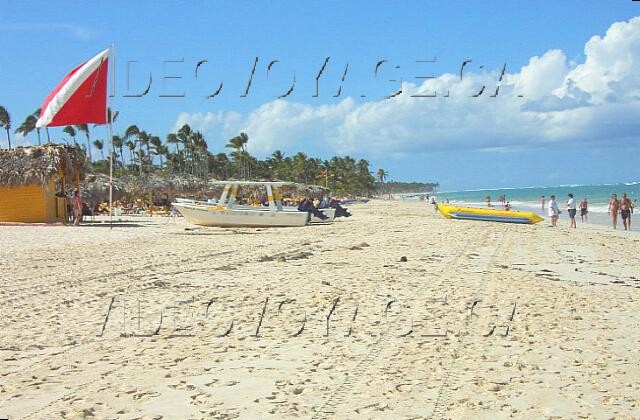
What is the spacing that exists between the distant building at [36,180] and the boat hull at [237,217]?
12.7 feet

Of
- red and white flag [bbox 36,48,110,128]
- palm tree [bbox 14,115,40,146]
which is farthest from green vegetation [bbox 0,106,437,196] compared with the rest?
red and white flag [bbox 36,48,110,128]

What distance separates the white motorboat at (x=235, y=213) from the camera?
19.9 metres

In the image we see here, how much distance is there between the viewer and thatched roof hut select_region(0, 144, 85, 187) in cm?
1989

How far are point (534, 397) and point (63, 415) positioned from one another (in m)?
2.62

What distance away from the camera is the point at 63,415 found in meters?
3.50

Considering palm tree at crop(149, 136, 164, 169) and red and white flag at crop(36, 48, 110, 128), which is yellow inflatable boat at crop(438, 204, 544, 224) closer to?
red and white flag at crop(36, 48, 110, 128)

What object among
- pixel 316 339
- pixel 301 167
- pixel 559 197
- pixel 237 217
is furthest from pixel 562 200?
pixel 316 339

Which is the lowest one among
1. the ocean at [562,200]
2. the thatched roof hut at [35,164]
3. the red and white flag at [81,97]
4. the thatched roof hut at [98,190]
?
the ocean at [562,200]

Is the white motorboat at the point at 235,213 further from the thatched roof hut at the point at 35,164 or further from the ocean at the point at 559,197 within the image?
the ocean at the point at 559,197

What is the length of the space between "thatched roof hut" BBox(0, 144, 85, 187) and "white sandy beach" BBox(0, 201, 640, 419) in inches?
402

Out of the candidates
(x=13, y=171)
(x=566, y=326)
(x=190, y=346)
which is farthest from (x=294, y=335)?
(x=13, y=171)

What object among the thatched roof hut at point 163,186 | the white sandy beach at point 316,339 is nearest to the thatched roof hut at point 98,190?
the thatched roof hut at point 163,186

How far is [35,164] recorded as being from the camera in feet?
65.5

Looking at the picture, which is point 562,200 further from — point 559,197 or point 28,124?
point 28,124
